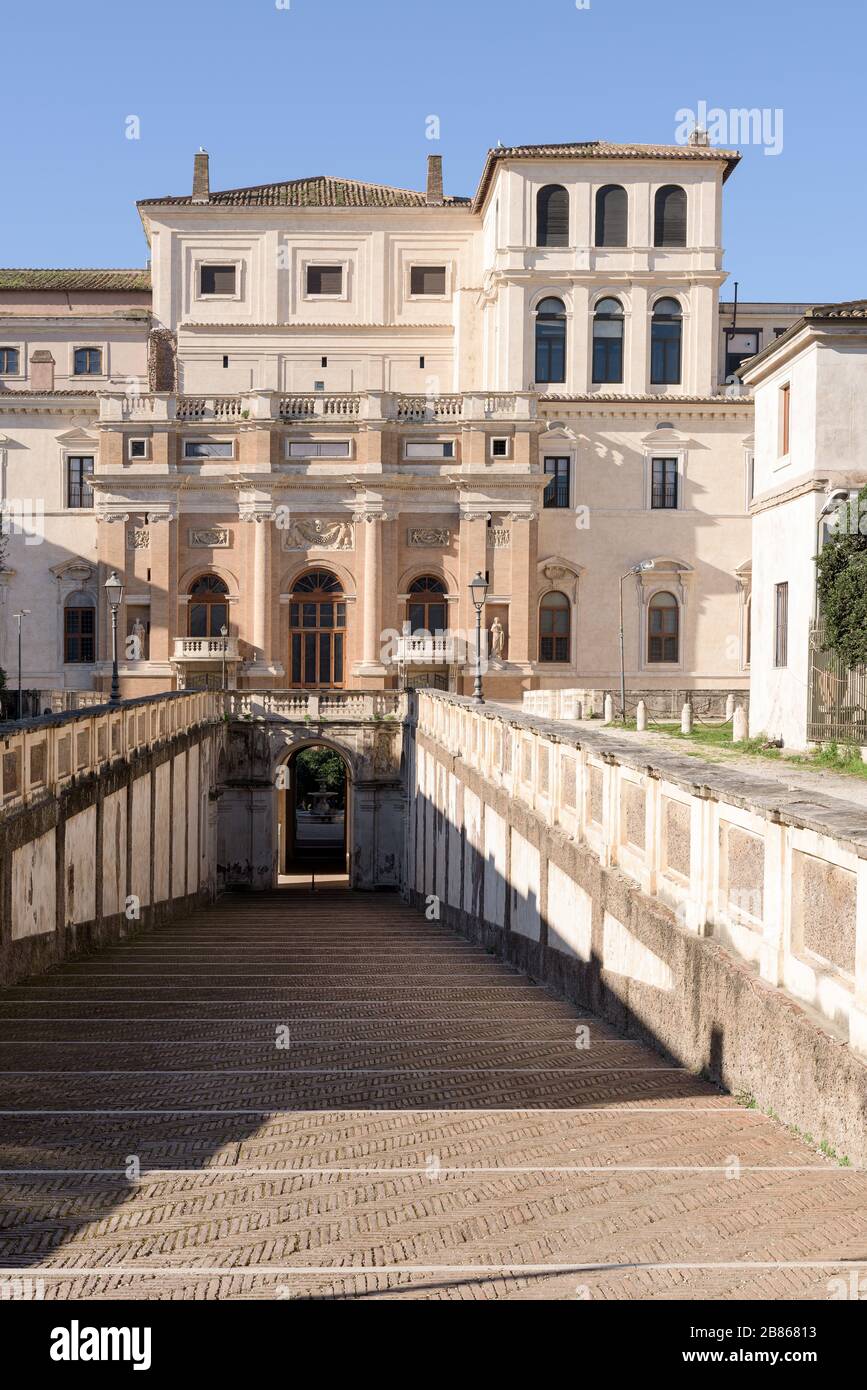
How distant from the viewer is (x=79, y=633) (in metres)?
54.5

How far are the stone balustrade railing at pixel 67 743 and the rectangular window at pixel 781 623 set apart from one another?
13261 millimetres

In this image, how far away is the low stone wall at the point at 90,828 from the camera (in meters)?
14.9

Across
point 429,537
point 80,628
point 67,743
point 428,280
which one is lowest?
point 67,743

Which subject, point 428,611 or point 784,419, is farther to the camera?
point 428,611

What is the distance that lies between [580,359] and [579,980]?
147ft

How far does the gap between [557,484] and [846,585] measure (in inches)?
1156

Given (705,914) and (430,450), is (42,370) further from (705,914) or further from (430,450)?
(705,914)

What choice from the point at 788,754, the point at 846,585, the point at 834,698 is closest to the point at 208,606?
the point at 788,754

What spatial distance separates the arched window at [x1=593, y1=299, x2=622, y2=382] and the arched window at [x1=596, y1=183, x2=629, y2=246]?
7.67 ft

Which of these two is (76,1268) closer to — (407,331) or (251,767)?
(251,767)

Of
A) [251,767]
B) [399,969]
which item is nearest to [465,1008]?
[399,969]

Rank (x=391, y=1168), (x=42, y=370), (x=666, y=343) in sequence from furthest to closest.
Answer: (x=42, y=370) < (x=666, y=343) < (x=391, y=1168)

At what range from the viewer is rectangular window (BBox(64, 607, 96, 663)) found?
5441cm

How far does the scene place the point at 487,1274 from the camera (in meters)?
5.11
